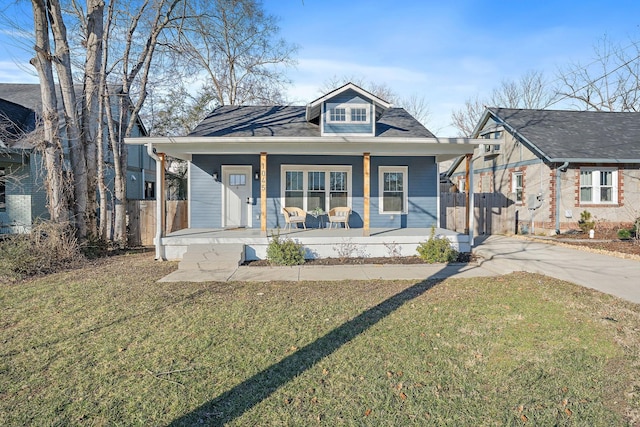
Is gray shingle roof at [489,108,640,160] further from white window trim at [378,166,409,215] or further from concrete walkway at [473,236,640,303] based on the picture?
white window trim at [378,166,409,215]

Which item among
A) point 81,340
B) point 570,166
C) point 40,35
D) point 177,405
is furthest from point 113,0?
point 570,166

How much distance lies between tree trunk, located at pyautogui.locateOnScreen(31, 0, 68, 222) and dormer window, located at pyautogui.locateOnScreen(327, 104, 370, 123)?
282 inches

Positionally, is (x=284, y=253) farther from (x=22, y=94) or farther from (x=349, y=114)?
(x=22, y=94)

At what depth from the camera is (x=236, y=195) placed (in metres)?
11.7

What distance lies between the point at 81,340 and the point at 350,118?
28.3ft

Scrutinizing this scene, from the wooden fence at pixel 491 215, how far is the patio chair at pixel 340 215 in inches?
228

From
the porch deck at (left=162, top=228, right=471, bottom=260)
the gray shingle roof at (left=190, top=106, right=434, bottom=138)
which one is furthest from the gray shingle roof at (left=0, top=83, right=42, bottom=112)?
the porch deck at (left=162, top=228, right=471, bottom=260)

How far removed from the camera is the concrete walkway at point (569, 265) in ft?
20.7

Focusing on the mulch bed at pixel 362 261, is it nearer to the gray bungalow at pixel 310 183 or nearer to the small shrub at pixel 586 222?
the gray bungalow at pixel 310 183

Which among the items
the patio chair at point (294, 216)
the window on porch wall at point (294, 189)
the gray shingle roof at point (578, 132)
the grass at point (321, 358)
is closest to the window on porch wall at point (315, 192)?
the window on porch wall at point (294, 189)

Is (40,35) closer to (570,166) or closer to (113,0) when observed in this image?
(113,0)

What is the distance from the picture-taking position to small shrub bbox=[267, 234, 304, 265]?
8680 mm

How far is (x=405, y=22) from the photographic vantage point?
12414 millimetres

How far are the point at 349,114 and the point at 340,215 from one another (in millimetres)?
3009
